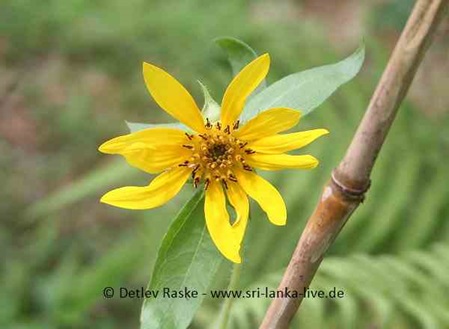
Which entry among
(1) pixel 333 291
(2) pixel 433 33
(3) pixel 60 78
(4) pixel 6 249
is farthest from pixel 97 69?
(2) pixel 433 33

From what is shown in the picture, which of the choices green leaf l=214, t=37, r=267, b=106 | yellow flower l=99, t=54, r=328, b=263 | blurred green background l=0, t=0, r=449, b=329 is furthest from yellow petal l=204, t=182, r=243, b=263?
blurred green background l=0, t=0, r=449, b=329

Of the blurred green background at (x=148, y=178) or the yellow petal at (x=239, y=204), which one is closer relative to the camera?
the yellow petal at (x=239, y=204)

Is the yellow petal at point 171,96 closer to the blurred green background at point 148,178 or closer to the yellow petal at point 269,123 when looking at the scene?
the yellow petal at point 269,123

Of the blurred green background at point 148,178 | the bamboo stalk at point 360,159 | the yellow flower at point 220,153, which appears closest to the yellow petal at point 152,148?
the yellow flower at point 220,153

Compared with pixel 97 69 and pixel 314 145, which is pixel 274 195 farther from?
pixel 97 69

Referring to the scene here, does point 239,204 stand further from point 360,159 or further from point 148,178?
point 148,178

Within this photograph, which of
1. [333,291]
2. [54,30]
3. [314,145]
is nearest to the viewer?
[333,291]
